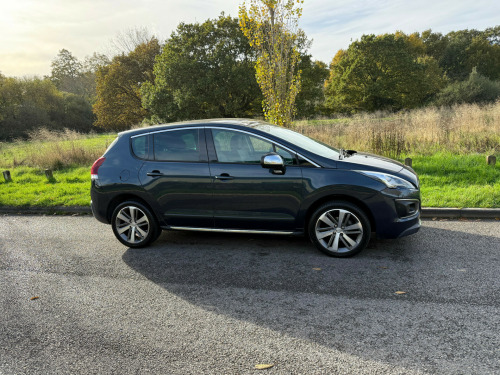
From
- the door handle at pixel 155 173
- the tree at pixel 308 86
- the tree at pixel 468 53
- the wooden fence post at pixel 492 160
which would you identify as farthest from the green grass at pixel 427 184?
the tree at pixel 468 53

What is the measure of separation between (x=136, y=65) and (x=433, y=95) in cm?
3305

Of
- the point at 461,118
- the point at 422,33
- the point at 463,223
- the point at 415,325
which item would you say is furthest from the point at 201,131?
the point at 422,33

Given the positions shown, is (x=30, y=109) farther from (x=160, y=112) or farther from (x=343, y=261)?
(x=343, y=261)

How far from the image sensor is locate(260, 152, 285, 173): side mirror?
488 centimetres

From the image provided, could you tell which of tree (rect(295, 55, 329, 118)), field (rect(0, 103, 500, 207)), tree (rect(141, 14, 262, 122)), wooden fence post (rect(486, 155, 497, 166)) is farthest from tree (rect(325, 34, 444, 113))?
wooden fence post (rect(486, 155, 497, 166))

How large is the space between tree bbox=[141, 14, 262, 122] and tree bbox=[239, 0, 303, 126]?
1834cm

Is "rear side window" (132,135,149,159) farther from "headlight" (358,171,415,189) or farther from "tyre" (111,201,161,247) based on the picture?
"headlight" (358,171,415,189)

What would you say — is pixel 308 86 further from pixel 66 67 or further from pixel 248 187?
pixel 66 67

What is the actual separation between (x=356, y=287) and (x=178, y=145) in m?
Answer: 3.00

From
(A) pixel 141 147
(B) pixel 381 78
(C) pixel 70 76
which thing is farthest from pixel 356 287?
(C) pixel 70 76

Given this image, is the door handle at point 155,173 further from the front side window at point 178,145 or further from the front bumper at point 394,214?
the front bumper at point 394,214

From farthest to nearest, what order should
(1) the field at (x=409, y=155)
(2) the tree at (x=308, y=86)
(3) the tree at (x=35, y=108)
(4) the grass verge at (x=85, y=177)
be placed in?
(3) the tree at (x=35, y=108) → (2) the tree at (x=308, y=86) → (1) the field at (x=409, y=155) → (4) the grass verge at (x=85, y=177)

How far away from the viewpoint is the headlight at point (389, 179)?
4.80m

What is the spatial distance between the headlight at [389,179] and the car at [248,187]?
0.01 m
